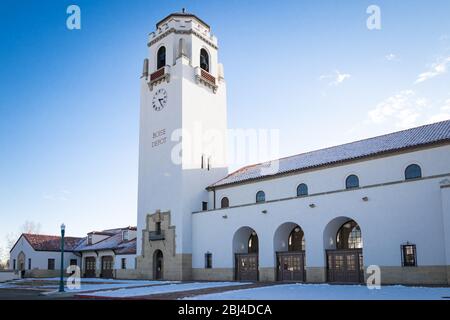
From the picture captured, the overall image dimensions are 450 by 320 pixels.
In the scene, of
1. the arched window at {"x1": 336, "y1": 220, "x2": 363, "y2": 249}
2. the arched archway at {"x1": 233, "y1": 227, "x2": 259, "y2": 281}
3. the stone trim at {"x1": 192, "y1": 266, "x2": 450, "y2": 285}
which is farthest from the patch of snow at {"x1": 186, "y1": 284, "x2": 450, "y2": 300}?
the arched archway at {"x1": 233, "y1": 227, "x2": 259, "y2": 281}

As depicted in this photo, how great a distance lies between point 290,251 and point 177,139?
1455cm

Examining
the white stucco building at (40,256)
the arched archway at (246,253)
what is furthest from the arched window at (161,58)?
the white stucco building at (40,256)

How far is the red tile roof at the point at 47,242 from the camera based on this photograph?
53.8 metres

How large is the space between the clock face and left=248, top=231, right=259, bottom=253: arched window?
15.0m

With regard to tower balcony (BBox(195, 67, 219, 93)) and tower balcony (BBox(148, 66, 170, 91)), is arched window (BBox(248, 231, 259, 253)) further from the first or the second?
tower balcony (BBox(148, 66, 170, 91))

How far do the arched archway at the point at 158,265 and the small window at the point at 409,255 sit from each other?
21.7 metres

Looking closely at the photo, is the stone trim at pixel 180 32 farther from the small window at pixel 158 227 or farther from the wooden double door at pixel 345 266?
the wooden double door at pixel 345 266

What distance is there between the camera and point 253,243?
36.3 m

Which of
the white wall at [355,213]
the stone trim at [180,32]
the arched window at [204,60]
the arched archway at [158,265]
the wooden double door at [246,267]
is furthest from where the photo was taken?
the arched window at [204,60]

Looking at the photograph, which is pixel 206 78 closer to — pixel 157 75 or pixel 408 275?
pixel 157 75

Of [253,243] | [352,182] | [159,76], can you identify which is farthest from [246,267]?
[159,76]

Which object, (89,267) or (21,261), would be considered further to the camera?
(21,261)

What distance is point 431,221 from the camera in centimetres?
2420
